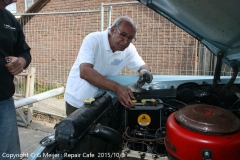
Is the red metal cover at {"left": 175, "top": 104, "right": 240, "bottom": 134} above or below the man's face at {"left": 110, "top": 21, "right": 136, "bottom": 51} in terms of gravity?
below

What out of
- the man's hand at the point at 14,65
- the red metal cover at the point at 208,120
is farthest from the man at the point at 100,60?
the red metal cover at the point at 208,120

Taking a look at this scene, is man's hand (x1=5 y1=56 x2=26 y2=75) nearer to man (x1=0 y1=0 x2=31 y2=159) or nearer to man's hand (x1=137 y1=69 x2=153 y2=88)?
man (x1=0 y1=0 x2=31 y2=159)

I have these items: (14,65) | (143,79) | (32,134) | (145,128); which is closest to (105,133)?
(145,128)

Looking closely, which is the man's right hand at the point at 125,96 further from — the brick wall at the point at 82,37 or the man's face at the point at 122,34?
the brick wall at the point at 82,37

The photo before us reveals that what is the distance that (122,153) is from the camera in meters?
1.05

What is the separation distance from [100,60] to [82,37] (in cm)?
341

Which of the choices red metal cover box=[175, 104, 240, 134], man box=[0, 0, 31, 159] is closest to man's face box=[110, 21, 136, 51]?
man box=[0, 0, 31, 159]

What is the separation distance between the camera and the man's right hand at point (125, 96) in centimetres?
138

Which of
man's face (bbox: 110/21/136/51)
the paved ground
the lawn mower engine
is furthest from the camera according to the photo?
the paved ground

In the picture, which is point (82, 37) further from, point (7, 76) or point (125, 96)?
point (125, 96)

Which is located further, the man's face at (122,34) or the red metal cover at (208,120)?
the man's face at (122,34)

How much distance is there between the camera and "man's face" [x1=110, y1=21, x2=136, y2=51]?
1.82 metres

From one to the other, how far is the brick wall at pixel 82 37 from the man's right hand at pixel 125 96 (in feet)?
9.00

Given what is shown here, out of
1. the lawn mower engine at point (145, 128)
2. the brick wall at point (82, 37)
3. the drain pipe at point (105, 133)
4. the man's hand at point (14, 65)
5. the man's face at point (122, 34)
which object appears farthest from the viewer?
the brick wall at point (82, 37)
